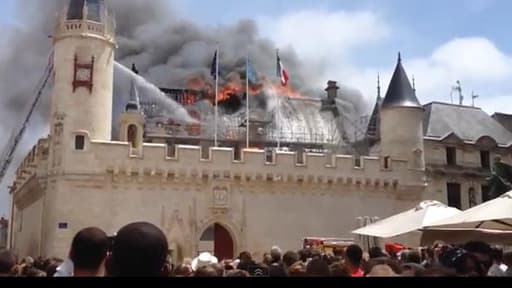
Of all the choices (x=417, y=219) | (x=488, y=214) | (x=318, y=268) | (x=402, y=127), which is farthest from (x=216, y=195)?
(x=318, y=268)

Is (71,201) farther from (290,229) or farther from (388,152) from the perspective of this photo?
(388,152)

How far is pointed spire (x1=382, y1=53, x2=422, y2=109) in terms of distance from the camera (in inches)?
1165

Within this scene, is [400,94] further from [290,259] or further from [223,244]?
[290,259]

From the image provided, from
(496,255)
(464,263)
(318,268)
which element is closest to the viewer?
(318,268)

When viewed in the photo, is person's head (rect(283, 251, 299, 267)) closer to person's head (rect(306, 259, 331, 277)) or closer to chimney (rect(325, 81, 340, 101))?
person's head (rect(306, 259, 331, 277))

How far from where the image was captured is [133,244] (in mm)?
2639

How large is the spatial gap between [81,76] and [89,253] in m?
22.6

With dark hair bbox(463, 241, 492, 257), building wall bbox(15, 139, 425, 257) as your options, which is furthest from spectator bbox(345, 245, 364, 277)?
building wall bbox(15, 139, 425, 257)

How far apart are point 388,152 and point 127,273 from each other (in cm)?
2737

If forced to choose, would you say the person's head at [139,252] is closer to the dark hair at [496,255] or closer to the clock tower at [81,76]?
the dark hair at [496,255]

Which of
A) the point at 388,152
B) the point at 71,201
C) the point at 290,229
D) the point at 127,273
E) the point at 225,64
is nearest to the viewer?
the point at 127,273

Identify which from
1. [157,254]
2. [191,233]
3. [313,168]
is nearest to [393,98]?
[313,168]

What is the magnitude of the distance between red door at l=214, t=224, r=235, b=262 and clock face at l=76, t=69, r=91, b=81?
283 inches

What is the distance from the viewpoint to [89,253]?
3.01 m
